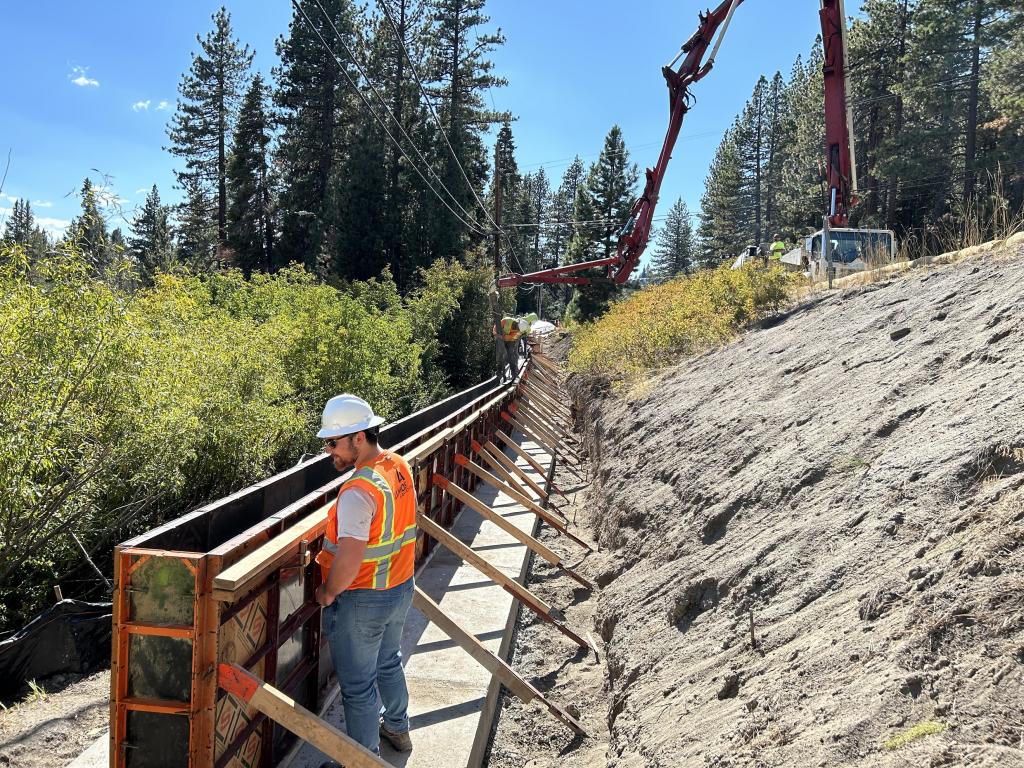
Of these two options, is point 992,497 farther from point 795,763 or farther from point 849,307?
point 849,307

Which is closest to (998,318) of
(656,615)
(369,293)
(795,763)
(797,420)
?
(797,420)

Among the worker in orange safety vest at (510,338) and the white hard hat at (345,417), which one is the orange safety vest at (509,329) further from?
the white hard hat at (345,417)

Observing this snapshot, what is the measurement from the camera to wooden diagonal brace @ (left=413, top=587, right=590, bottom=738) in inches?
177

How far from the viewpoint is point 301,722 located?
3.09 meters

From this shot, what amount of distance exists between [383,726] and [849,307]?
28.6 ft

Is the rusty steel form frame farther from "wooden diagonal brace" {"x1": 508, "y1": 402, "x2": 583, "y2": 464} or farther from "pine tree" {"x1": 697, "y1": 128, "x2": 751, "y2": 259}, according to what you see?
"pine tree" {"x1": 697, "y1": 128, "x2": 751, "y2": 259}

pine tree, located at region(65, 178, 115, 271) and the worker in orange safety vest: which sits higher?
pine tree, located at region(65, 178, 115, 271)

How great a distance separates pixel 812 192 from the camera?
4562 centimetres

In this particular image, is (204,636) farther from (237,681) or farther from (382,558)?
(382,558)

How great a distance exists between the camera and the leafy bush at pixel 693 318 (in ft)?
44.2

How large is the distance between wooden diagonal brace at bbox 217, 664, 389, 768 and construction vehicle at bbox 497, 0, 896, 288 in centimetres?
1196

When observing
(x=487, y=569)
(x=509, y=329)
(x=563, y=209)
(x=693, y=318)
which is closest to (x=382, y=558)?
(x=487, y=569)

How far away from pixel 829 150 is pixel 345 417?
14.3 meters

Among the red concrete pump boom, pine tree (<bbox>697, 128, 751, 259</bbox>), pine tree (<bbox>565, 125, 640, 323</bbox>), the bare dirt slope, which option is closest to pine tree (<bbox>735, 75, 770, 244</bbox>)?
pine tree (<bbox>697, 128, 751, 259</bbox>)
